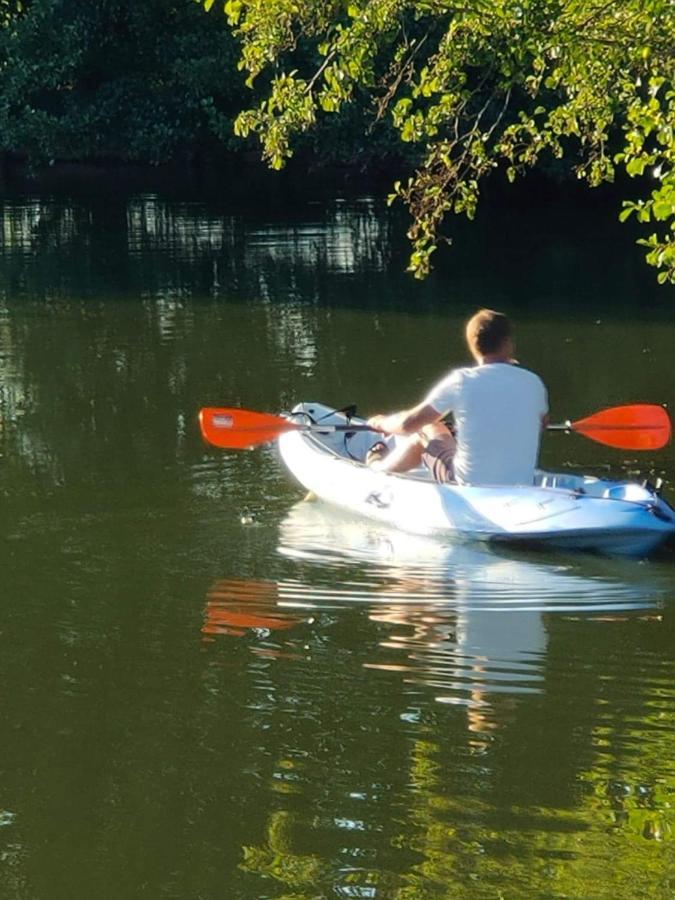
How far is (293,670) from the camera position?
7.27m

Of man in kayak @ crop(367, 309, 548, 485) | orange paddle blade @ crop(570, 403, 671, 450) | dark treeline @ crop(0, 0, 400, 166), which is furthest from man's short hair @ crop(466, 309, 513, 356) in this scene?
dark treeline @ crop(0, 0, 400, 166)

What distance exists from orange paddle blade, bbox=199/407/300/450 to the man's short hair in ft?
6.83

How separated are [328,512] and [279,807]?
4.64 meters

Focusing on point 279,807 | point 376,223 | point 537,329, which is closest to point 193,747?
point 279,807

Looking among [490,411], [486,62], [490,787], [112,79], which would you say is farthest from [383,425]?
[112,79]

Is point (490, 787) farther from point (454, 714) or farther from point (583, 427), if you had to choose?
point (583, 427)

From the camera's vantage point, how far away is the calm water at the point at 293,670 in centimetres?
536

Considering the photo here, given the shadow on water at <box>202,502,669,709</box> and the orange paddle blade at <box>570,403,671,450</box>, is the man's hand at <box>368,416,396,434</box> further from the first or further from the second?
the orange paddle blade at <box>570,403,671,450</box>

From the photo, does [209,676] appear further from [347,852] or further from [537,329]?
[537,329]

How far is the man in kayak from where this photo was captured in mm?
9047

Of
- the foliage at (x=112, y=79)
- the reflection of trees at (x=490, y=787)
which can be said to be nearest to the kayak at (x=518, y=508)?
the reflection of trees at (x=490, y=787)

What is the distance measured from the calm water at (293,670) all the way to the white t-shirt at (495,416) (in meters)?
0.50

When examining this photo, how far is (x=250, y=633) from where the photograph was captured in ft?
25.8

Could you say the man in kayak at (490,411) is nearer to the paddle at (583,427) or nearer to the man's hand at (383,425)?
the man's hand at (383,425)
